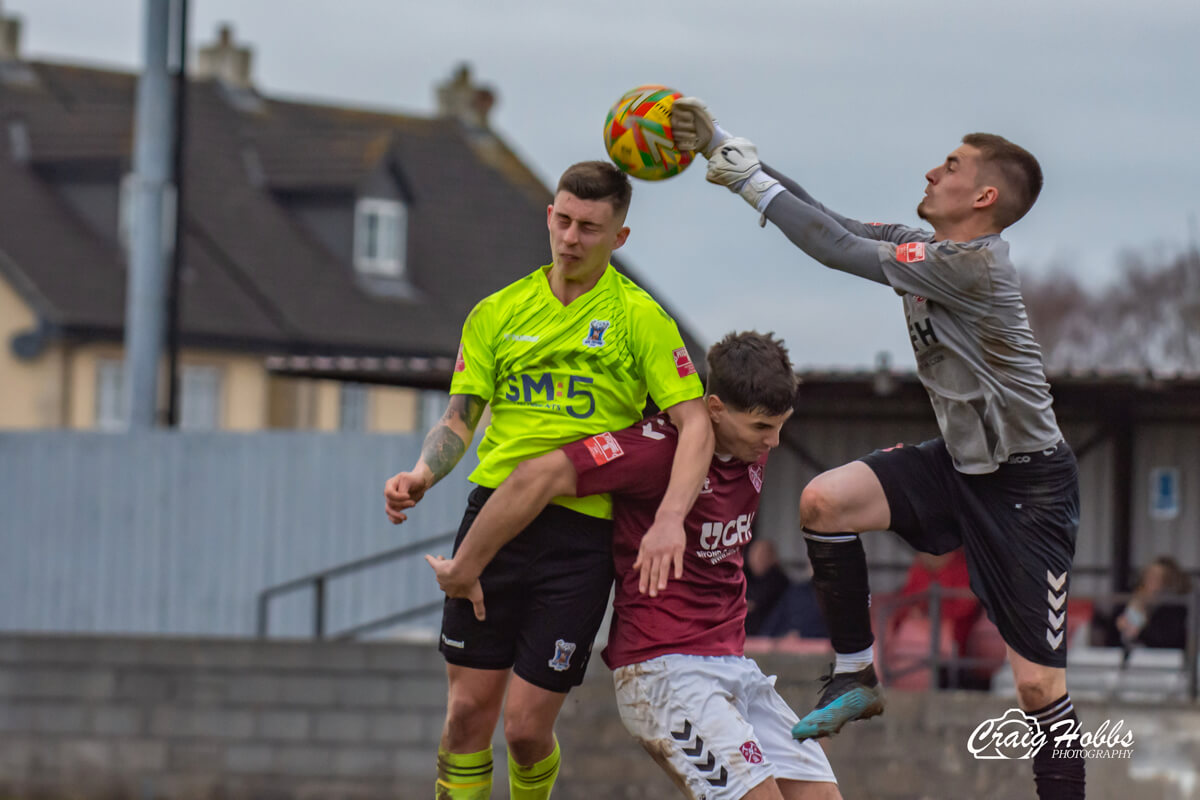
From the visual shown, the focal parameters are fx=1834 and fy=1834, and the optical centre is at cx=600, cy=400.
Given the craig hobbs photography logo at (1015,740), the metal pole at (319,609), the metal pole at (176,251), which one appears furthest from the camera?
the metal pole at (176,251)

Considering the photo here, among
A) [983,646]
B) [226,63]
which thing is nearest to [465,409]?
[983,646]

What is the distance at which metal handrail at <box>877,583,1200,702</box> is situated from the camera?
474 inches

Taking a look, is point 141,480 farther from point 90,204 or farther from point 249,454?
point 90,204

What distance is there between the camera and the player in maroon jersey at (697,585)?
226 inches

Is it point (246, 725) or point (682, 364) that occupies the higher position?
point (682, 364)

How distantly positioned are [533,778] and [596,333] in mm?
1544

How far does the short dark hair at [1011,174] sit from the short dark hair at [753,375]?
0.88 metres

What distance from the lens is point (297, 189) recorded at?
3459cm

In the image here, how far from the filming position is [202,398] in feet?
104

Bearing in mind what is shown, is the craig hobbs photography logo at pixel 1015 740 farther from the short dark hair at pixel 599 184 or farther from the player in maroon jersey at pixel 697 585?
the short dark hair at pixel 599 184

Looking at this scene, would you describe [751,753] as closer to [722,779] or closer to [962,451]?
[722,779]

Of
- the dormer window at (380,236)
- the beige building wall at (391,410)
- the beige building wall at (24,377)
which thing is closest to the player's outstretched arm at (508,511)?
the beige building wall at (24,377)

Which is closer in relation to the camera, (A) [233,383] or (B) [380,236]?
(A) [233,383]

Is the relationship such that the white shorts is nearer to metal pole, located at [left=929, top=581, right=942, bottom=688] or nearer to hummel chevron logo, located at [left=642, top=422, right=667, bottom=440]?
hummel chevron logo, located at [left=642, top=422, right=667, bottom=440]
